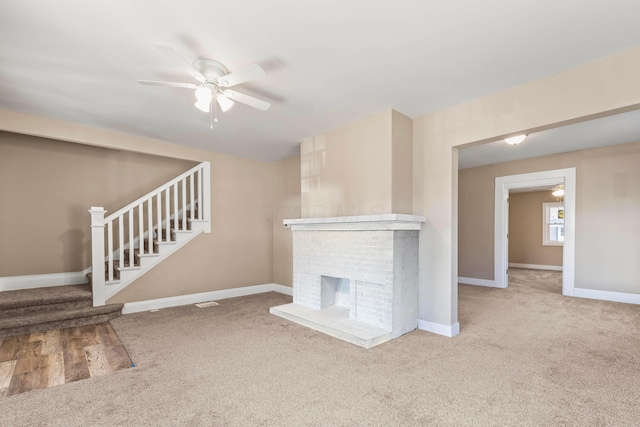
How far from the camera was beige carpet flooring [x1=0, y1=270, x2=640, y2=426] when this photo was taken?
1851 millimetres

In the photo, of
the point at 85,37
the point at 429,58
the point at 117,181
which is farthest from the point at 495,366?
the point at 117,181

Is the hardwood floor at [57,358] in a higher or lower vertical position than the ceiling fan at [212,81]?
lower

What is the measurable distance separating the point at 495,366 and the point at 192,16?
11.4 feet

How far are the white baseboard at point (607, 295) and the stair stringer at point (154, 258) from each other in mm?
6384

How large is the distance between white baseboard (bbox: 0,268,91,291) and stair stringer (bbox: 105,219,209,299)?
34.6 inches

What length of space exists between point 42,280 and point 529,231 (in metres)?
11.3

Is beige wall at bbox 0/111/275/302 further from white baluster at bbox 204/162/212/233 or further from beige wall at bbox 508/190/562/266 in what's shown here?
beige wall at bbox 508/190/562/266

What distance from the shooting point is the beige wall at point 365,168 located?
11.0ft

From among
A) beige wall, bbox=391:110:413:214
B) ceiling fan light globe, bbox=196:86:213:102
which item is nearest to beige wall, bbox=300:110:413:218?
beige wall, bbox=391:110:413:214

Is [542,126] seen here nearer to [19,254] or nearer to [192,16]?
[192,16]

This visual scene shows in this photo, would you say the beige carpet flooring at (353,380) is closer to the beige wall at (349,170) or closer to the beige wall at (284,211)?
the beige wall at (349,170)

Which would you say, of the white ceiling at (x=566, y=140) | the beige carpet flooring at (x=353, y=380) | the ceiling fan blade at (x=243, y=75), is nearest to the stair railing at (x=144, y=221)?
the beige carpet flooring at (x=353, y=380)

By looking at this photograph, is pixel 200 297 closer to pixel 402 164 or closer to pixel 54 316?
pixel 54 316

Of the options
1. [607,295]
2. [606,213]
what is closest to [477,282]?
[607,295]
